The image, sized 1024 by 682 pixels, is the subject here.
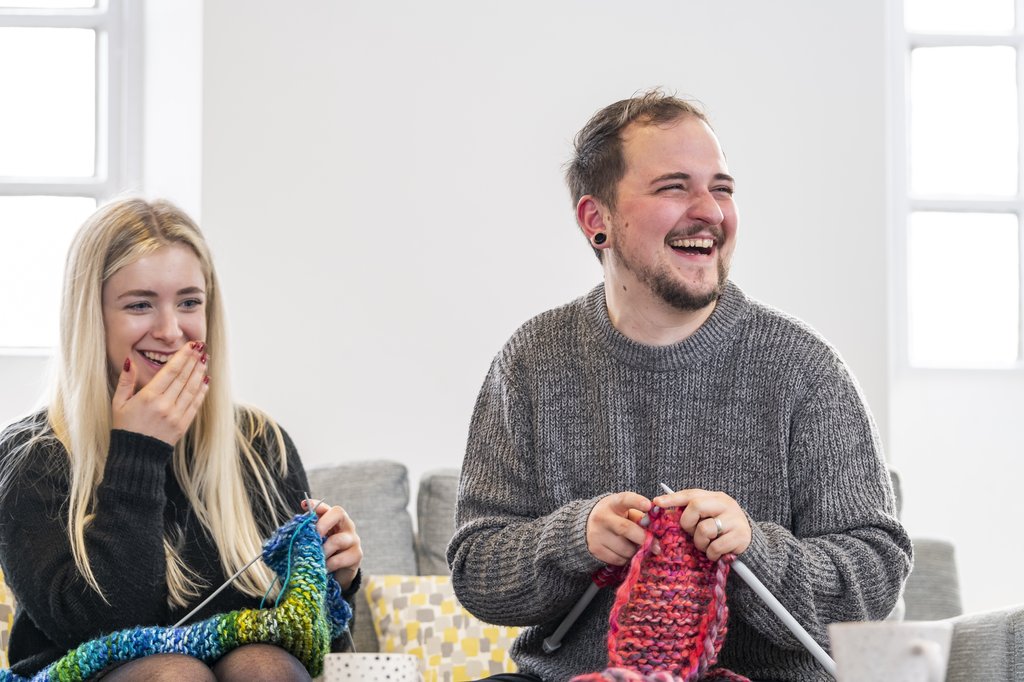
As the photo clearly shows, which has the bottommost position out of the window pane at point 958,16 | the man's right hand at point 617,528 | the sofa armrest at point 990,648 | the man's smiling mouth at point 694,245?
the sofa armrest at point 990,648

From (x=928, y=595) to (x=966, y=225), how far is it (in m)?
1.09

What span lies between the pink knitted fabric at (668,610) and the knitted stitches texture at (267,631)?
42 centimetres

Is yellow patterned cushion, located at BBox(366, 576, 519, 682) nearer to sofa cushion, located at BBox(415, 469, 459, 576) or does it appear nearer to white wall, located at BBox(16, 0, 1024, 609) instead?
sofa cushion, located at BBox(415, 469, 459, 576)

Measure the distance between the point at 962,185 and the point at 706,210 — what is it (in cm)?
177

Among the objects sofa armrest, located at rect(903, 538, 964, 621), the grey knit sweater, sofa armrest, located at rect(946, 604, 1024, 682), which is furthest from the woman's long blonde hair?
sofa armrest, located at rect(903, 538, 964, 621)

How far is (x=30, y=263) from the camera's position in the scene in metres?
3.06

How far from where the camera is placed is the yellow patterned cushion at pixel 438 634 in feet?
7.32

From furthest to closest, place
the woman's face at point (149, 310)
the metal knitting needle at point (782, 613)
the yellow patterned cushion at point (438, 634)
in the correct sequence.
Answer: the yellow patterned cushion at point (438, 634) → the woman's face at point (149, 310) → the metal knitting needle at point (782, 613)

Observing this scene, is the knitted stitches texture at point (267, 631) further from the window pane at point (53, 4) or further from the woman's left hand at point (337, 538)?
the window pane at point (53, 4)

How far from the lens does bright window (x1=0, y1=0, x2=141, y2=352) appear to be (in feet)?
Answer: 10.0

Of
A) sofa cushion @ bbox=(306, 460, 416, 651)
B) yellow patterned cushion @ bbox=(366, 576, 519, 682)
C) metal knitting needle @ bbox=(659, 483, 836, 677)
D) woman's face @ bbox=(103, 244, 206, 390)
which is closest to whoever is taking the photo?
metal knitting needle @ bbox=(659, 483, 836, 677)

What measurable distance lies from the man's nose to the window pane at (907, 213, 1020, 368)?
165 cm

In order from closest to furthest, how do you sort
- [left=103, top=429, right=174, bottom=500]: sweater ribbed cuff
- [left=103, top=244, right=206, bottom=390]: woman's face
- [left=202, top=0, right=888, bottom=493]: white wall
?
[left=103, top=429, right=174, bottom=500]: sweater ribbed cuff → [left=103, top=244, right=206, bottom=390]: woman's face → [left=202, top=0, right=888, bottom=493]: white wall

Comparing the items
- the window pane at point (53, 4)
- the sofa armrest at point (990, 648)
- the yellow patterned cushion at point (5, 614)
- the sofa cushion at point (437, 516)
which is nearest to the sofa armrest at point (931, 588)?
the sofa armrest at point (990, 648)
